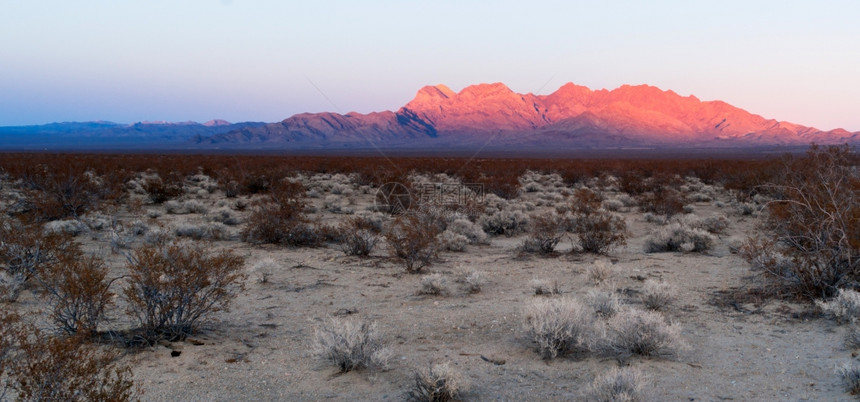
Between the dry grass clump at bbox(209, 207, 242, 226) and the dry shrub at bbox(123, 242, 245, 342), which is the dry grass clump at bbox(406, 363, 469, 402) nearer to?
the dry shrub at bbox(123, 242, 245, 342)

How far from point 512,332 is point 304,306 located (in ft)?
10.2

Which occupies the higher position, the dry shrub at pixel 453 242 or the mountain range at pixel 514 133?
the mountain range at pixel 514 133

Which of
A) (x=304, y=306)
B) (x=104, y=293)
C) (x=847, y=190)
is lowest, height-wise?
(x=304, y=306)

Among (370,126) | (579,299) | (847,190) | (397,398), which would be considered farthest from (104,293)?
(370,126)

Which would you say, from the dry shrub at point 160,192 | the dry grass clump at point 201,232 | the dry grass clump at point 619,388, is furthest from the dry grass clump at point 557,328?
the dry shrub at point 160,192

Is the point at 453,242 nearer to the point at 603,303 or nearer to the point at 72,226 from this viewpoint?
the point at 603,303

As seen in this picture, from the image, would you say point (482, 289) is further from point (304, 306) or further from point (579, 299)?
point (304, 306)

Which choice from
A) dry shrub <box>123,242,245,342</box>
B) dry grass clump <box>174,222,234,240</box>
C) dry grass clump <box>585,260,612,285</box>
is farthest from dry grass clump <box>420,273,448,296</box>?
dry grass clump <box>174,222,234,240</box>

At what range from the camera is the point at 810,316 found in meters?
6.33

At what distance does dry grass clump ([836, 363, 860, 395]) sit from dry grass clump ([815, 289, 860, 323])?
1.71m

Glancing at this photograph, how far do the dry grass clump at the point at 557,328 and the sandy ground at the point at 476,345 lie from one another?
0.44ft

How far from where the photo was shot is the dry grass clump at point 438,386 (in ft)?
14.4

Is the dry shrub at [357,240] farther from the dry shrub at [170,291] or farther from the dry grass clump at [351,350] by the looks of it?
the dry grass clump at [351,350]

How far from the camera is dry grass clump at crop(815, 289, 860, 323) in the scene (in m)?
5.95
